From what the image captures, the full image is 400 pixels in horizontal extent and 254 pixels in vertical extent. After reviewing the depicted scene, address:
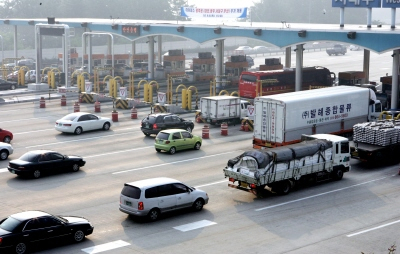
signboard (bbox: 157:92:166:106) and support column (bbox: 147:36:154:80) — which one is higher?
support column (bbox: 147:36:154:80)

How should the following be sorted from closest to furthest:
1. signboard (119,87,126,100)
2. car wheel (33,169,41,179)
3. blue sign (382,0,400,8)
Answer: car wheel (33,169,41,179)
blue sign (382,0,400,8)
signboard (119,87,126,100)

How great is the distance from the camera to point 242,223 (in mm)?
24156

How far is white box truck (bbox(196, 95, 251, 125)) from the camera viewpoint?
4412 centimetres

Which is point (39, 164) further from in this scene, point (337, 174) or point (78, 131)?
point (337, 174)

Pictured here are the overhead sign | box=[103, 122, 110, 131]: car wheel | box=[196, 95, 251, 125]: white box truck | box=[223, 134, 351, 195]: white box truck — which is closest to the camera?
box=[223, 134, 351, 195]: white box truck

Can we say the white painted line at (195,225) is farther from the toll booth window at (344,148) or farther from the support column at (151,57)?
the support column at (151,57)

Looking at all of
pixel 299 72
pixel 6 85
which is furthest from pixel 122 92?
pixel 6 85

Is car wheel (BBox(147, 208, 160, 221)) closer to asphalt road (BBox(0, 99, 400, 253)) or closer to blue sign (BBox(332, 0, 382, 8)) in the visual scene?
asphalt road (BBox(0, 99, 400, 253))

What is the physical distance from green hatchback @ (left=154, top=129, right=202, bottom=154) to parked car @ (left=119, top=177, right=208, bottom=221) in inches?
410

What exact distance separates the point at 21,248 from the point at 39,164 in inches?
398

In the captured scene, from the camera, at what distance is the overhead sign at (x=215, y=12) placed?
62188 millimetres

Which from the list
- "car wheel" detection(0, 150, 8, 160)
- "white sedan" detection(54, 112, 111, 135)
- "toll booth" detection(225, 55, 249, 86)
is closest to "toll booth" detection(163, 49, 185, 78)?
"toll booth" detection(225, 55, 249, 86)

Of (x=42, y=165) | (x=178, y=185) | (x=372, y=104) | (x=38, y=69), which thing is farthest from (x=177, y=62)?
(x=178, y=185)

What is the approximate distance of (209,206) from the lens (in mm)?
26219
